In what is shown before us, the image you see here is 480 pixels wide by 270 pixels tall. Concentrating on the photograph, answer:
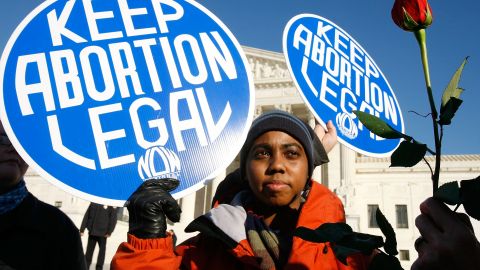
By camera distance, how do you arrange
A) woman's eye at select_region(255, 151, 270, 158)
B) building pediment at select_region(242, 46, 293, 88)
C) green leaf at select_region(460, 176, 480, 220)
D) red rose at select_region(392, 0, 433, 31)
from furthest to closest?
building pediment at select_region(242, 46, 293, 88) → woman's eye at select_region(255, 151, 270, 158) → red rose at select_region(392, 0, 433, 31) → green leaf at select_region(460, 176, 480, 220)

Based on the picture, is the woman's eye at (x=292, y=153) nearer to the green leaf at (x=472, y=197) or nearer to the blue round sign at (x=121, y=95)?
the blue round sign at (x=121, y=95)

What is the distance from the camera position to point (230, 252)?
1521 millimetres

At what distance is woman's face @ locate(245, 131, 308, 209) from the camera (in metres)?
1.64

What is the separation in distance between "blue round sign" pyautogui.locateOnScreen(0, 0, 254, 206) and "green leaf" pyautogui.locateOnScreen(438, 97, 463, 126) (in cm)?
102

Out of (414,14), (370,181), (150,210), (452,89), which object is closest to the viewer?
(452,89)

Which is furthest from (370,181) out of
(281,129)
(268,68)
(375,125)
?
(375,125)

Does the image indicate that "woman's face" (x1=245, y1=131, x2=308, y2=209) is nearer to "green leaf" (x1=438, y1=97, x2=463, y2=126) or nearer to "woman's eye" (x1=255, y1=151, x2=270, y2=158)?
"woman's eye" (x1=255, y1=151, x2=270, y2=158)

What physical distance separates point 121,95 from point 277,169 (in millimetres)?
748

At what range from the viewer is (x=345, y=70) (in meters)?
2.73

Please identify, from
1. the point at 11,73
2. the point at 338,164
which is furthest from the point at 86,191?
the point at 338,164

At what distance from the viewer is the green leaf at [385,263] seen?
76cm

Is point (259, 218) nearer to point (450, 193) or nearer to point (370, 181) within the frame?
point (450, 193)

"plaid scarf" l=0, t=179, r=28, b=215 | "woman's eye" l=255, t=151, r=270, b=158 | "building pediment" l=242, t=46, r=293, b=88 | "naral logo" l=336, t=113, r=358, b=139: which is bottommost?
"plaid scarf" l=0, t=179, r=28, b=215

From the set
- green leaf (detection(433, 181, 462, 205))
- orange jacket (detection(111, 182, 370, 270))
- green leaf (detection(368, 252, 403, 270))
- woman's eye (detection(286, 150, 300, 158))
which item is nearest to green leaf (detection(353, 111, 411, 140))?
green leaf (detection(433, 181, 462, 205))
